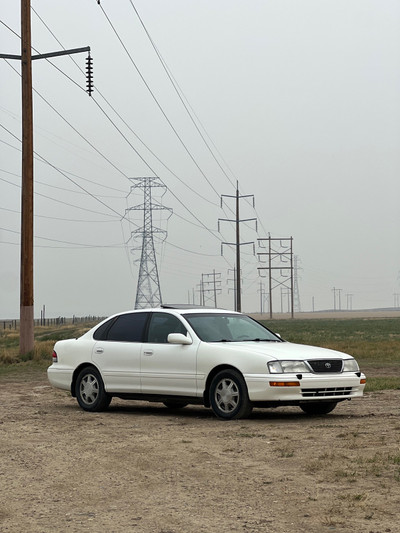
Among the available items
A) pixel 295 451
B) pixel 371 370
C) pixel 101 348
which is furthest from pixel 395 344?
pixel 295 451

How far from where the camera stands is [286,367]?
44.3 feet

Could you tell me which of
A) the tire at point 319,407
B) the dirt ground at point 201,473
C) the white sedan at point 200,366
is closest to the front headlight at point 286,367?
the white sedan at point 200,366

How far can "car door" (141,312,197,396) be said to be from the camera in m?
14.3

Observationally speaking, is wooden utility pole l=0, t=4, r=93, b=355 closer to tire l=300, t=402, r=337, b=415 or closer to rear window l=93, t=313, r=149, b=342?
rear window l=93, t=313, r=149, b=342

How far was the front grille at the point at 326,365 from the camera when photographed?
13.7 meters

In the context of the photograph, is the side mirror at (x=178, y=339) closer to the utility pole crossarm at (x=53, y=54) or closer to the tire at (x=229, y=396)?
the tire at (x=229, y=396)

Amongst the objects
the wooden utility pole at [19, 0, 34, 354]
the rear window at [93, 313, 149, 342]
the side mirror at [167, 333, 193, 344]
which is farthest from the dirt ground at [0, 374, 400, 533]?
the wooden utility pole at [19, 0, 34, 354]

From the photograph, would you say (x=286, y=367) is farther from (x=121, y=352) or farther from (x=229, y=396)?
(x=121, y=352)

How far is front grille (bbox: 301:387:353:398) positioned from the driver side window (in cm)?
212

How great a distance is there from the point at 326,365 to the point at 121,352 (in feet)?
10.2

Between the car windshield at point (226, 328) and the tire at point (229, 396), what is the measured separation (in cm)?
78

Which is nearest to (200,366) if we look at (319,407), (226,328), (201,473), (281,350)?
(226,328)

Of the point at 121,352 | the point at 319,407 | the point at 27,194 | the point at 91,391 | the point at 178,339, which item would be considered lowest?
the point at 319,407

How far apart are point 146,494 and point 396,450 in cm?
287
